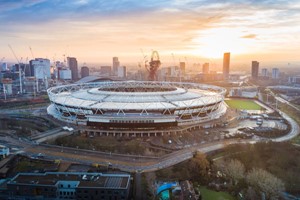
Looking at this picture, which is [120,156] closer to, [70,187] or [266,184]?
[70,187]

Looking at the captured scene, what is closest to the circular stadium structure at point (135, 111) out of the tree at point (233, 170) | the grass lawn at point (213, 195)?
the tree at point (233, 170)

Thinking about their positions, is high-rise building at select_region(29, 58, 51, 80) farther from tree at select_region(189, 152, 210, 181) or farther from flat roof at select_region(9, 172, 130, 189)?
tree at select_region(189, 152, 210, 181)

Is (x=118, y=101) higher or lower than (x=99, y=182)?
higher

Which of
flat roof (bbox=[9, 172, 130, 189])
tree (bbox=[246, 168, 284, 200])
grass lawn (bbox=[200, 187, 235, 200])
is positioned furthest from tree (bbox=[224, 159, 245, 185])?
flat roof (bbox=[9, 172, 130, 189])

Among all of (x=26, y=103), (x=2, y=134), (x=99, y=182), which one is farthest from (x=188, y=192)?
(x=26, y=103)

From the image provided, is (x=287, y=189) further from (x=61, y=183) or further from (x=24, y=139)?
(x=24, y=139)
